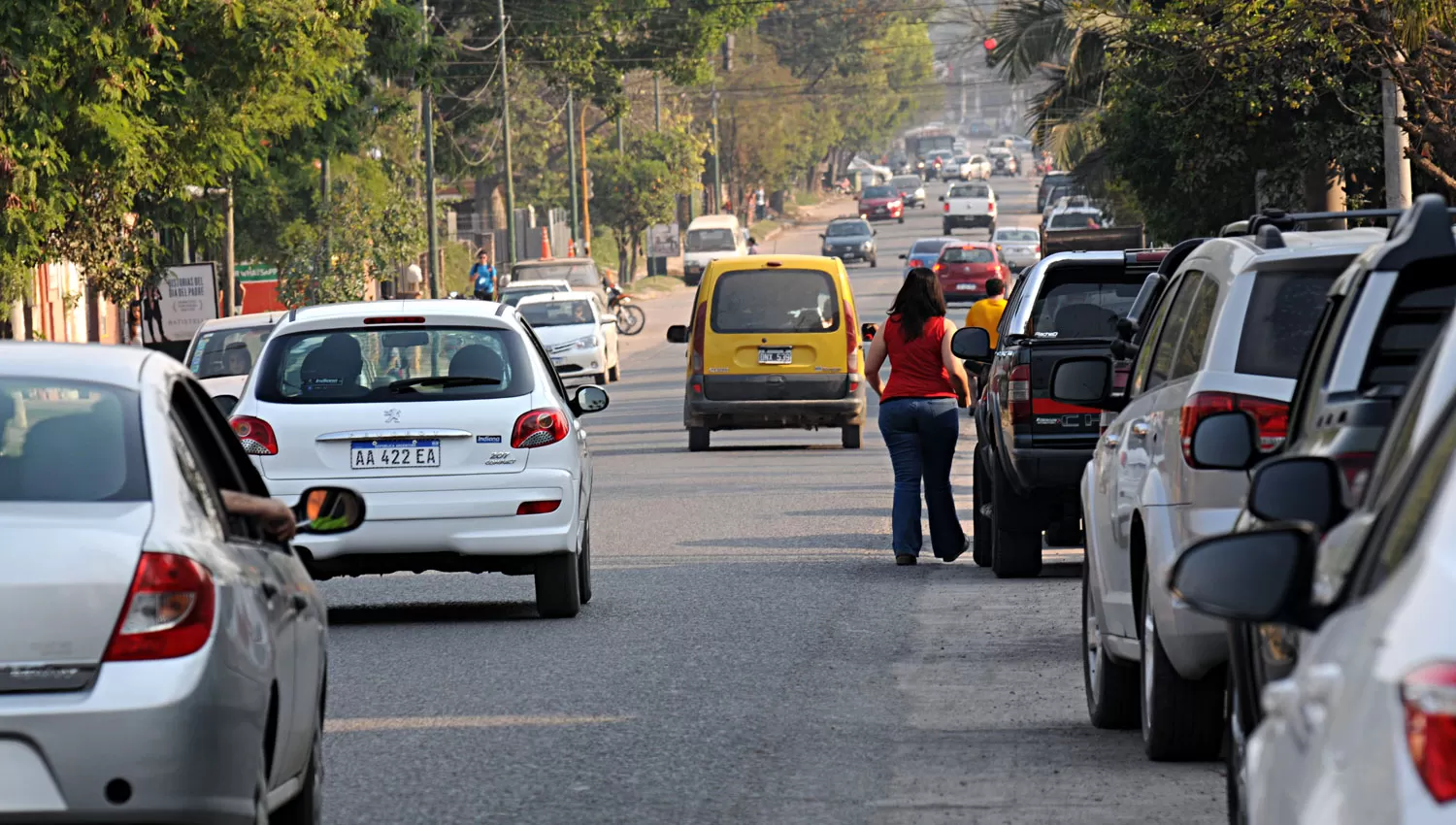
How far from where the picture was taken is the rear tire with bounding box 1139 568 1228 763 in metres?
7.76

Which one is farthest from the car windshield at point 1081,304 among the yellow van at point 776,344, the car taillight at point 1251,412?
the yellow van at point 776,344

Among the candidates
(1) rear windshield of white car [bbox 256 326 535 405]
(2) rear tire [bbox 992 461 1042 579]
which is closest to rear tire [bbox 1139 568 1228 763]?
(1) rear windshield of white car [bbox 256 326 535 405]

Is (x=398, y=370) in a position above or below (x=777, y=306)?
above

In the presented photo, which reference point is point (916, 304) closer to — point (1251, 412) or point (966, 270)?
point (1251, 412)

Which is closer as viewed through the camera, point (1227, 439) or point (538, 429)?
point (1227, 439)

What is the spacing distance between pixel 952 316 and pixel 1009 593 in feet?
139

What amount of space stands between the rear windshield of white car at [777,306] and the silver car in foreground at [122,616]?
18.6 meters

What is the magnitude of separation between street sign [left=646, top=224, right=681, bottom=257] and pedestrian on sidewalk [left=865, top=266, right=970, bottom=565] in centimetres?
6753

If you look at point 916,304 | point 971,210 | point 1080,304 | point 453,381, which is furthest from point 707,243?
point 453,381

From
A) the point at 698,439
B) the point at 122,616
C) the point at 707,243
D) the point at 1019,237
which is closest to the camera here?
the point at 122,616

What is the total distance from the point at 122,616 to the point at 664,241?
7817cm

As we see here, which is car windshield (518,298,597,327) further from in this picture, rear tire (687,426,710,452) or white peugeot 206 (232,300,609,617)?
white peugeot 206 (232,300,609,617)

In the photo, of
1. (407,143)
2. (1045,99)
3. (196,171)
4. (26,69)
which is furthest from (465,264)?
(26,69)

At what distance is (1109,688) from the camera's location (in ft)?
28.8
